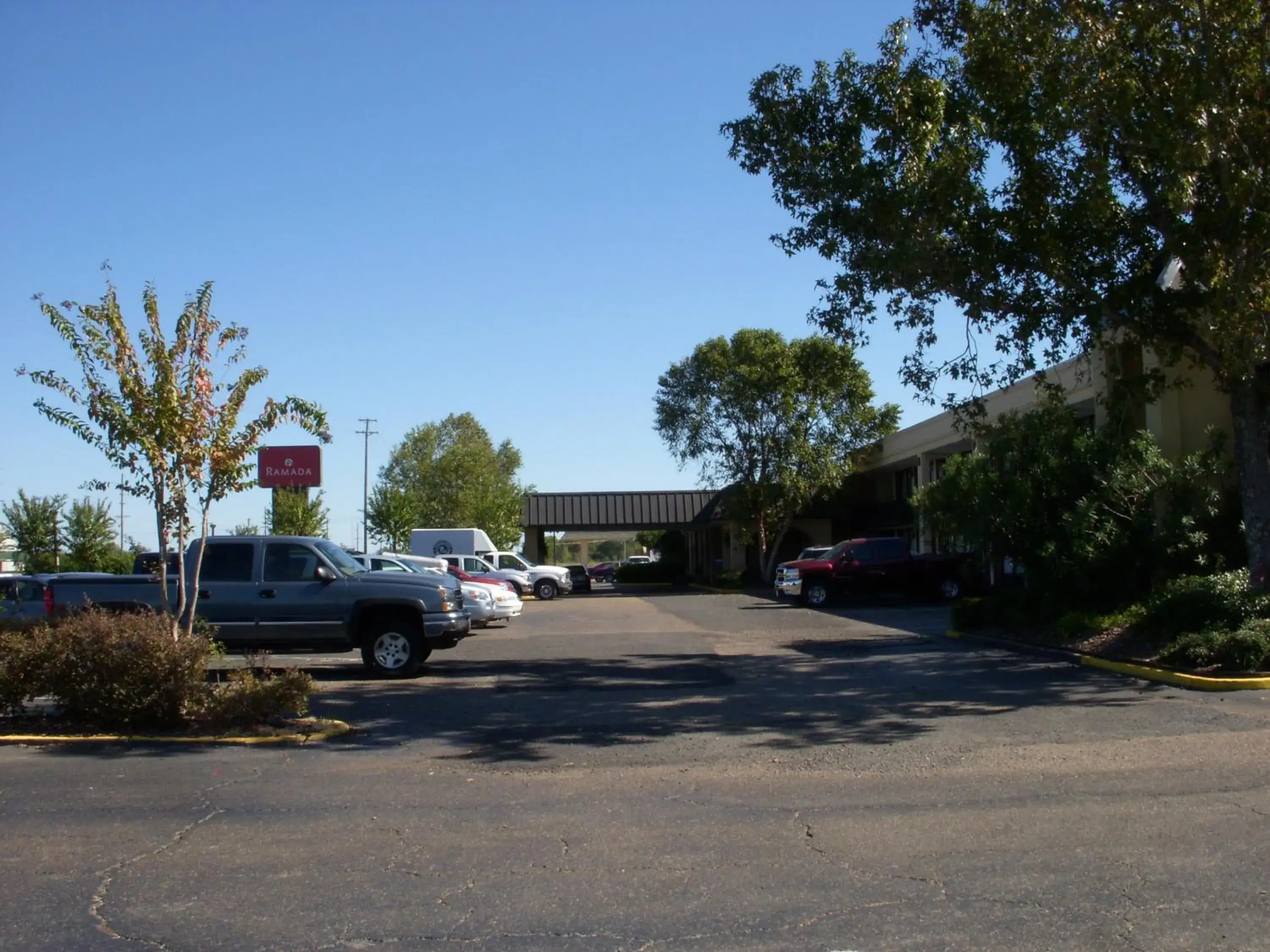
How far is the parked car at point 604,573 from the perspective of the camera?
75206 millimetres

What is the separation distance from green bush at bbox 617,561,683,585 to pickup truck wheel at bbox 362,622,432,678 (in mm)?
47047

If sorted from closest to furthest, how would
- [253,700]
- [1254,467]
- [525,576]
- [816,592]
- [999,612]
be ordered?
[253,700] → [1254,467] → [999,612] → [816,592] → [525,576]

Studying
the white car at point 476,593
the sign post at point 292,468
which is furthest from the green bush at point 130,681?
the sign post at point 292,468

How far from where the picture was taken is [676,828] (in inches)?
301

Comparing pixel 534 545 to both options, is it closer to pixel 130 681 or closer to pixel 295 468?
pixel 295 468

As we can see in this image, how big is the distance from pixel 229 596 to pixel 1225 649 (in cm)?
1231

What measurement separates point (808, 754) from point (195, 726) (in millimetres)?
5627

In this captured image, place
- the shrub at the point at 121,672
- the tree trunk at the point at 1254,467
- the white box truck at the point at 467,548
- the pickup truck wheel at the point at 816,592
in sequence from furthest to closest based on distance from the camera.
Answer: the white box truck at the point at 467,548 → the pickup truck wheel at the point at 816,592 → the tree trunk at the point at 1254,467 → the shrub at the point at 121,672

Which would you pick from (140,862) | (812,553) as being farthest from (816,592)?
(140,862)

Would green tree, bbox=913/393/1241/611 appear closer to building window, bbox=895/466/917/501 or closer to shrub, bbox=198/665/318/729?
shrub, bbox=198/665/318/729

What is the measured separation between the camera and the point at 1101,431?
1933cm

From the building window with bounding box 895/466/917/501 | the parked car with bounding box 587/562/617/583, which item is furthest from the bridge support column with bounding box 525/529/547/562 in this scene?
the building window with bounding box 895/466/917/501

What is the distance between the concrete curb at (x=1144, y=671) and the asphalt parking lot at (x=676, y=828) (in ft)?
2.09

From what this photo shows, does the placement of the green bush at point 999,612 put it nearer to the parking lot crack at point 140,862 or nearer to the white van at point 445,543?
the parking lot crack at point 140,862
